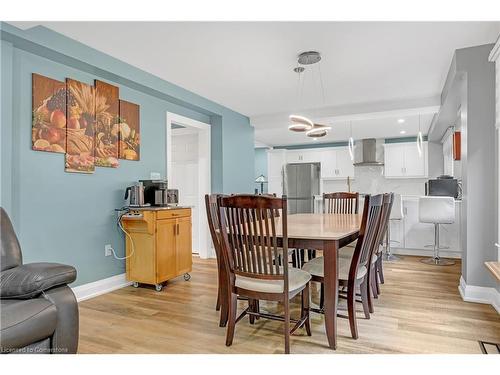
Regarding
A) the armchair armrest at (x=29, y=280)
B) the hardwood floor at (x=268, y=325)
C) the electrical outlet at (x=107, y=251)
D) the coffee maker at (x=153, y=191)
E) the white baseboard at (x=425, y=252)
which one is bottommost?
the hardwood floor at (x=268, y=325)

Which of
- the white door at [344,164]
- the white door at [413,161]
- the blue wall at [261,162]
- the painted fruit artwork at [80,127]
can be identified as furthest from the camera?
the blue wall at [261,162]

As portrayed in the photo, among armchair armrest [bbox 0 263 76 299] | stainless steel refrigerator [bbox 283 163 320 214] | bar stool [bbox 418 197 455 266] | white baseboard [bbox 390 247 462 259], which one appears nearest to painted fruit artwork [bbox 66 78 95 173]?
armchair armrest [bbox 0 263 76 299]

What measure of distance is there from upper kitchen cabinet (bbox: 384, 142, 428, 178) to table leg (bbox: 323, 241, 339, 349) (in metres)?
6.13

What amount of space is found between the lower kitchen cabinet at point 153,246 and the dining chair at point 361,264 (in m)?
1.70

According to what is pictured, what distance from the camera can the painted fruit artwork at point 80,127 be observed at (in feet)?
9.95

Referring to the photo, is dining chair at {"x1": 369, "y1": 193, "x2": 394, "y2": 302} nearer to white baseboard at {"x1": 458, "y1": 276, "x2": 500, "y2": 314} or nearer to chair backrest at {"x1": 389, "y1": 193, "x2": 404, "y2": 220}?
white baseboard at {"x1": 458, "y1": 276, "x2": 500, "y2": 314}

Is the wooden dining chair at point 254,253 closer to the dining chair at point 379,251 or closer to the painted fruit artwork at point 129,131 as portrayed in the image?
the dining chair at point 379,251

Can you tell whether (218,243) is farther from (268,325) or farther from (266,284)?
(268,325)

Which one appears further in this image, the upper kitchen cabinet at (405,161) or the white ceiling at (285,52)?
the upper kitchen cabinet at (405,161)

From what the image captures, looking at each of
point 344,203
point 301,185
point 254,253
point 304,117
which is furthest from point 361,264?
point 301,185

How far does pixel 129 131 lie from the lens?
12.1 feet

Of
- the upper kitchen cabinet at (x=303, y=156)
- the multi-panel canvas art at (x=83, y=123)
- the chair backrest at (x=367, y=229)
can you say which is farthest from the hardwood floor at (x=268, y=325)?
the upper kitchen cabinet at (x=303, y=156)

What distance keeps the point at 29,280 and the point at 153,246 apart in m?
1.75
